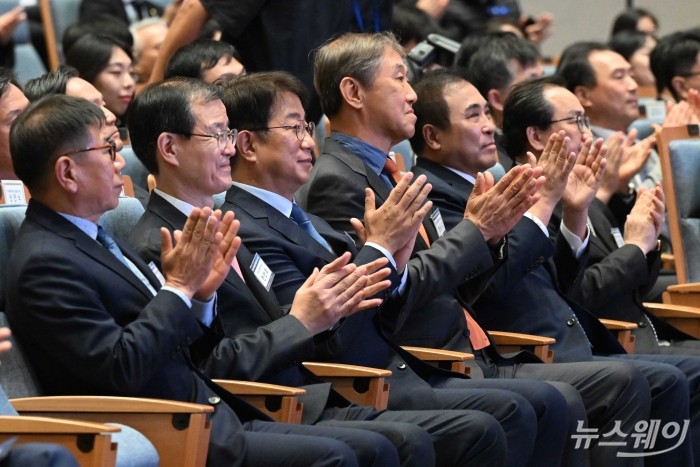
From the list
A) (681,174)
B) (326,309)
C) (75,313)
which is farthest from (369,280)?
(681,174)

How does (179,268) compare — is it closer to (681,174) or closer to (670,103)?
(681,174)

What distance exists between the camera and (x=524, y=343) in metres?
3.04

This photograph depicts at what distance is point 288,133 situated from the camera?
9.16 feet

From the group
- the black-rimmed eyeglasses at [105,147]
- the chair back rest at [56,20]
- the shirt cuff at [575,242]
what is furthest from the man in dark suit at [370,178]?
the chair back rest at [56,20]

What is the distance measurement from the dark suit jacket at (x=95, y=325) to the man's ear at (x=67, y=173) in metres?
0.06

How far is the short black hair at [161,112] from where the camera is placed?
8.46ft

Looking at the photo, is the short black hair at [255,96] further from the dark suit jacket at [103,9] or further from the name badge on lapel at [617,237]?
the dark suit jacket at [103,9]

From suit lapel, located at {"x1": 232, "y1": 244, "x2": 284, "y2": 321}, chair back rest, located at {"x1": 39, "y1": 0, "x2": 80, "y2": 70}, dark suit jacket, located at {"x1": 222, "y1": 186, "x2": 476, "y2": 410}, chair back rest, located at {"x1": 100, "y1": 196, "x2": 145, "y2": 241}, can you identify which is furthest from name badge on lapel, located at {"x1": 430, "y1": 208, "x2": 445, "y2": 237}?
chair back rest, located at {"x1": 39, "y1": 0, "x2": 80, "y2": 70}

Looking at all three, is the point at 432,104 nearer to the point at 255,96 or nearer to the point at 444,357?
the point at 255,96

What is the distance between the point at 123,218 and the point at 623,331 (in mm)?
1395

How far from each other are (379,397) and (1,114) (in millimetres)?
998

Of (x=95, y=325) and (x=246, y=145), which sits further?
(x=246, y=145)

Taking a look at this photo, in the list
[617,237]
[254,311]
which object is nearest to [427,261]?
[254,311]

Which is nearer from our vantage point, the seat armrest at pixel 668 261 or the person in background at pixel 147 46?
the seat armrest at pixel 668 261
